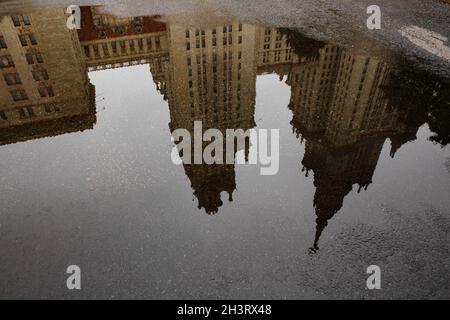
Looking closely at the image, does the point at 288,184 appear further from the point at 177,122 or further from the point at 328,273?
the point at 177,122

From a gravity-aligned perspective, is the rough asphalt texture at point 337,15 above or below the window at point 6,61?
above

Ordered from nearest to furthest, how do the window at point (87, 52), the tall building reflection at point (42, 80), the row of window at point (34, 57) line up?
the tall building reflection at point (42, 80) < the row of window at point (34, 57) < the window at point (87, 52)

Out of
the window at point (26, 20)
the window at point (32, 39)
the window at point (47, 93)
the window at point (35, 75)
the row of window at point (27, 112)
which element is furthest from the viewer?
the window at point (26, 20)

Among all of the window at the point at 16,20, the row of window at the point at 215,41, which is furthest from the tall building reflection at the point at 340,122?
the window at the point at 16,20

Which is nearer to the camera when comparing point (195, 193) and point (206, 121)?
point (195, 193)

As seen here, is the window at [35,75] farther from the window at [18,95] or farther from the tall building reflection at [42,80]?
the window at [18,95]

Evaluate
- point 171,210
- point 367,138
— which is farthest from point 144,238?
point 367,138

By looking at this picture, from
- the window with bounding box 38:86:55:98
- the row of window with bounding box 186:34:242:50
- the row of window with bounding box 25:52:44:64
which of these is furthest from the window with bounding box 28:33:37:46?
the row of window with bounding box 186:34:242:50
